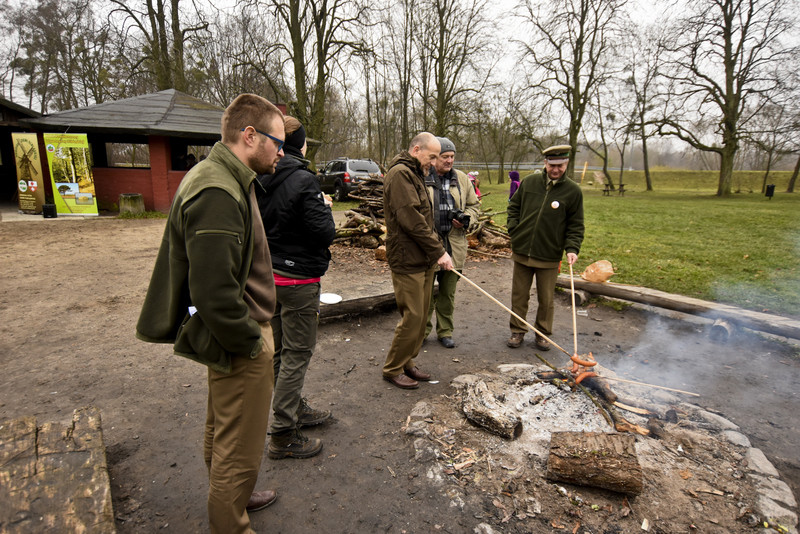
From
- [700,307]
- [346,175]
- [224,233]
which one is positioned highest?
[346,175]

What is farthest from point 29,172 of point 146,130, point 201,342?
point 201,342

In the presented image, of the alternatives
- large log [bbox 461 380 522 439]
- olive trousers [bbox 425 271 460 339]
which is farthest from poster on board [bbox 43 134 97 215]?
large log [bbox 461 380 522 439]

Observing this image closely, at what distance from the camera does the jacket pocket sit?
170 centimetres

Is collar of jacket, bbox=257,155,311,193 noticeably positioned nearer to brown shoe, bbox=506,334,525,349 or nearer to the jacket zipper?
the jacket zipper

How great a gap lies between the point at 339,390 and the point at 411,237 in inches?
56.8

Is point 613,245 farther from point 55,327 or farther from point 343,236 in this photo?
point 55,327

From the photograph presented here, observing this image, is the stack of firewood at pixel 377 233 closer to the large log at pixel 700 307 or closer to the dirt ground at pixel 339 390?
the dirt ground at pixel 339 390

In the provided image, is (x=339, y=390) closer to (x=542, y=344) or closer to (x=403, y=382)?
(x=403, y=382)

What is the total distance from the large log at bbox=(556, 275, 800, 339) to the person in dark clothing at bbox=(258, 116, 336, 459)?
4.38 metres

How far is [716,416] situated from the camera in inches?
124

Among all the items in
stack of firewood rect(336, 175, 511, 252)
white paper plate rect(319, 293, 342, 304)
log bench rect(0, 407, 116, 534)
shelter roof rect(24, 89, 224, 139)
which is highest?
shelter roof rect(24, 89, 224, 139)

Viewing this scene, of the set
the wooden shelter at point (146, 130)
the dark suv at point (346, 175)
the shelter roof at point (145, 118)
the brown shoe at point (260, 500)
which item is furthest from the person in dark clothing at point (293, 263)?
the dark suv at point (346, 175)

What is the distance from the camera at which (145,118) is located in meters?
13.4

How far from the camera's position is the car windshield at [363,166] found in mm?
18422
